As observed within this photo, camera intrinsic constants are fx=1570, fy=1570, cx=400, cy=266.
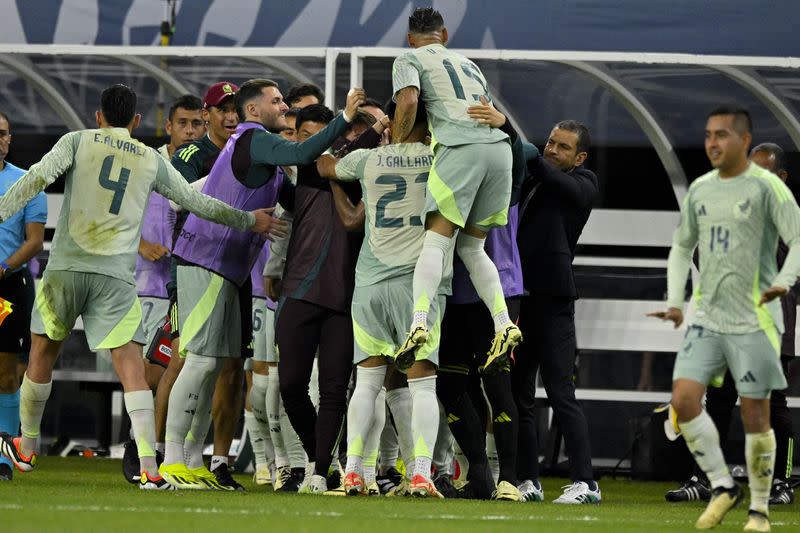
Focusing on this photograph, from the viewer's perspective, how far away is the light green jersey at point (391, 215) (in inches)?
317

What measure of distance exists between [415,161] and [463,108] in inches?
14.9

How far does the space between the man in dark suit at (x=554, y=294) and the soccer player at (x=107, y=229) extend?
1.67 meters

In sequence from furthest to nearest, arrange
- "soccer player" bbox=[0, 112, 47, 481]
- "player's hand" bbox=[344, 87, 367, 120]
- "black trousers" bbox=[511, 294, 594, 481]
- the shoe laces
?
1. "soccer player" bbox=[0, 112, 47, 481]
2. "black trousers" bbox=[511, 294, 594, 481]
3. the shoe laces
4. "player's hand" bbox=[344, 87, 367, 120]

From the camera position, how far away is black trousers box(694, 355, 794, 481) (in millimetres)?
9258

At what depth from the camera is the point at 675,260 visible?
716 centimetres

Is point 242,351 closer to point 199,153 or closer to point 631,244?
point 199,153

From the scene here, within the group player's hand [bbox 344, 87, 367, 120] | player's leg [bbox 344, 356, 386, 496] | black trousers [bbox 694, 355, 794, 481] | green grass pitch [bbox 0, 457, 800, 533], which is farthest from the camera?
black trousers [bbox 694, 355, 794, 481]

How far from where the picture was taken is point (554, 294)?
8.88m

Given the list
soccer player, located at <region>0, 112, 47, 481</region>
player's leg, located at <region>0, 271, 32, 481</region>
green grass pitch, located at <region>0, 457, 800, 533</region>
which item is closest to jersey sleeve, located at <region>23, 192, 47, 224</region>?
soccer player, located at <region>0, 112, 47, 481</region>

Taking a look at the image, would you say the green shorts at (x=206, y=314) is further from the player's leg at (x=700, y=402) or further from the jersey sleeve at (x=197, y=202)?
the player's leg at (x=700, y=402)

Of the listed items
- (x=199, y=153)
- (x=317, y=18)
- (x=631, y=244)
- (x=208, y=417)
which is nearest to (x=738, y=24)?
(x=631, y=244)

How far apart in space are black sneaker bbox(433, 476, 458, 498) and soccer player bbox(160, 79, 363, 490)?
1146 mm

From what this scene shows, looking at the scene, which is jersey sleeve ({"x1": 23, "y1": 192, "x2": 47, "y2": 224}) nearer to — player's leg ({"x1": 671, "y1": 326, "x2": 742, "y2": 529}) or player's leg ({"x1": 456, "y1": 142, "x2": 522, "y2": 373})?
player's leg ({"x1": 456, "y1": 142, "x2": 522, "y2": 373})

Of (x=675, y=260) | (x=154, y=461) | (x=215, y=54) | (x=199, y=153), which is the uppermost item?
(x=215, y=54)
